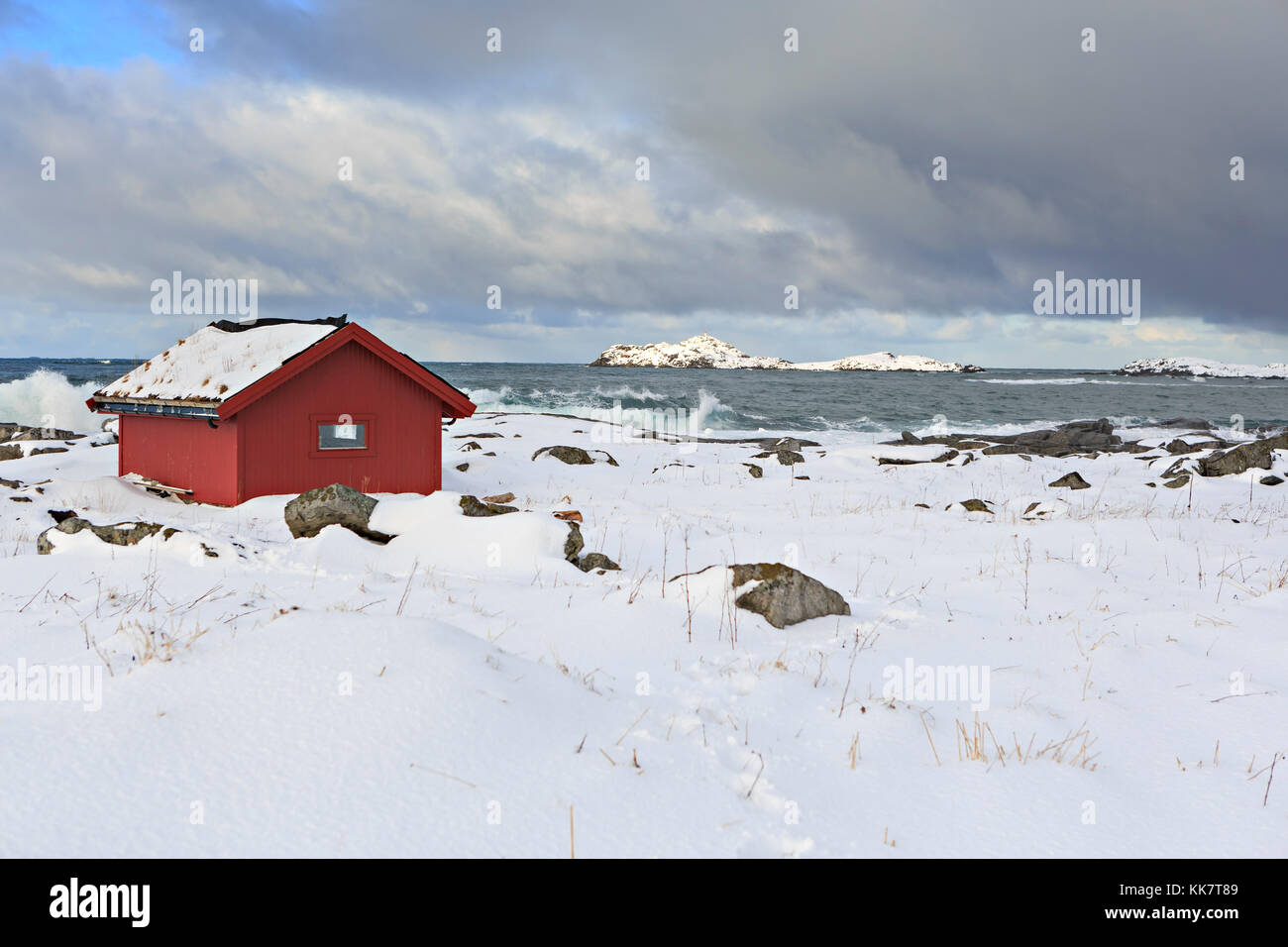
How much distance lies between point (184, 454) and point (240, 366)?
87.1 inches

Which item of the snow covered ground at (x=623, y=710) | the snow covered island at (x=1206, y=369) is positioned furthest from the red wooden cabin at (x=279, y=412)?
the snow covered island at (x=1206, y=369)

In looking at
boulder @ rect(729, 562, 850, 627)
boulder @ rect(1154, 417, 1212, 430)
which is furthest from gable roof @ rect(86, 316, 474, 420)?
boulder @ rect(1154, 417, 1212, 430)

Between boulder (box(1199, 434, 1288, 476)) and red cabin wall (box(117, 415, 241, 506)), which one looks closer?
red cabin wall (box(117, 415, 241, 506))

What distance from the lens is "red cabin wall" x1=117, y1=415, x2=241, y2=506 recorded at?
14.1 metres

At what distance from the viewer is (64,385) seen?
1559 inches

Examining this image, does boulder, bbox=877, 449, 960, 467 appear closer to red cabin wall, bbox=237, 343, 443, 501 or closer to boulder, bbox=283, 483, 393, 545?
red cabin wall, bbox=237, 343, 443, 501

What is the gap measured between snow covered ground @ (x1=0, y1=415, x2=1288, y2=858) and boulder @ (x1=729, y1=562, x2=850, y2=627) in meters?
0.12

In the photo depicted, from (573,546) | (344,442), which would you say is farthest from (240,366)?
(573,546)

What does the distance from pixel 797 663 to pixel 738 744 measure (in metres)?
1.39

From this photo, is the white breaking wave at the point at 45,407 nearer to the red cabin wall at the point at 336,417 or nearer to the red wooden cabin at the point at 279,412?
the red wooden cabin at the point at 279,412

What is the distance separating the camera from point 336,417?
1504 centimetres

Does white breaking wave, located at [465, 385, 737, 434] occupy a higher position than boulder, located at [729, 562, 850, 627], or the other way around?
white breaking wave, located at [465, 385, 737, 434]
